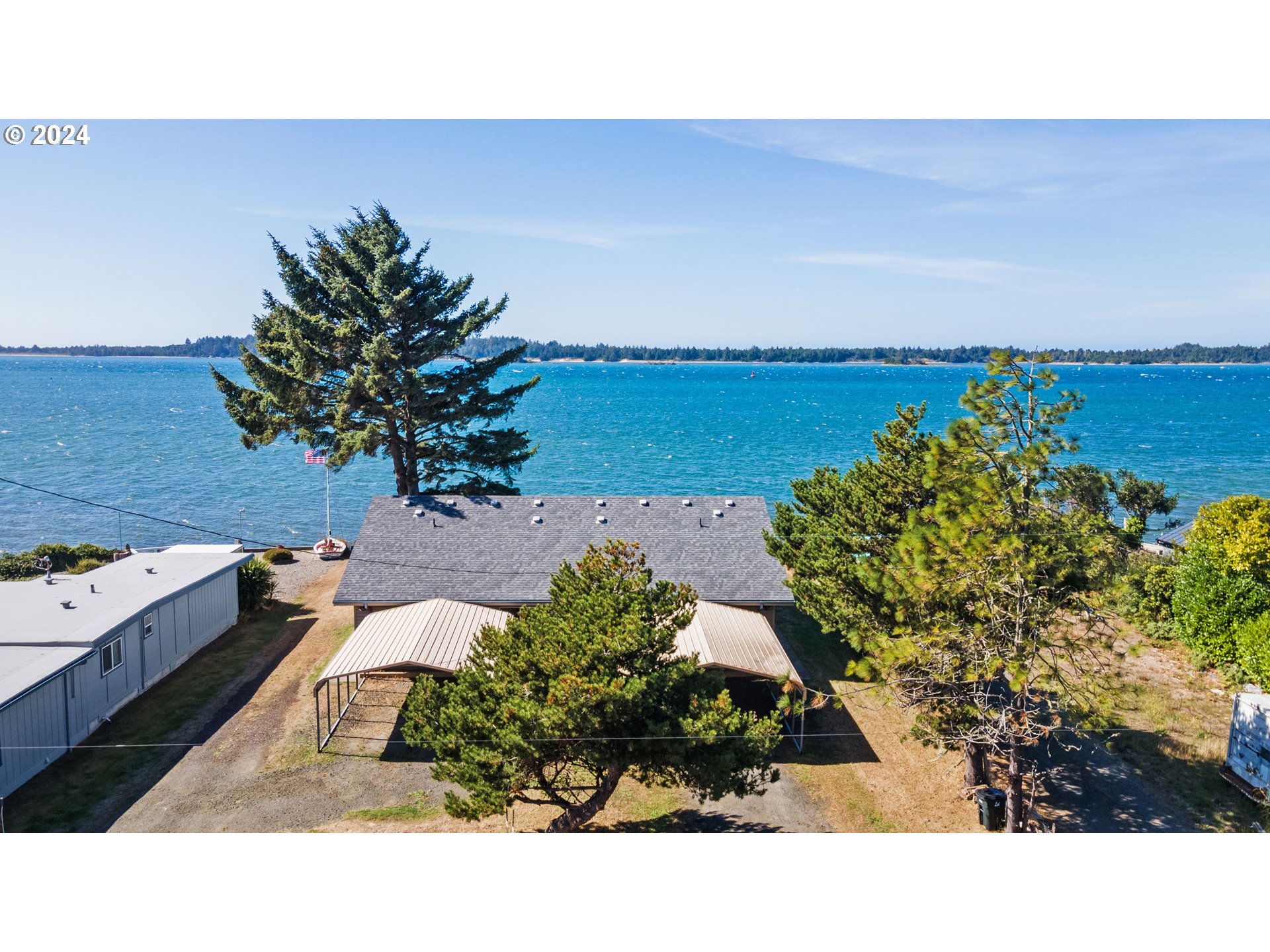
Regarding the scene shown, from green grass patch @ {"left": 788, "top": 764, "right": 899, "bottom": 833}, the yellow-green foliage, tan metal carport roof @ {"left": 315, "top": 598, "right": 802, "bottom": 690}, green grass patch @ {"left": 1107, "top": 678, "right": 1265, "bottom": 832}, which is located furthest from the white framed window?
the yellow-green foliage

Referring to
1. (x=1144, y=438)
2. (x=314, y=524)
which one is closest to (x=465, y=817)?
(x=314, y=524)

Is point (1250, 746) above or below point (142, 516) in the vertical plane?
above

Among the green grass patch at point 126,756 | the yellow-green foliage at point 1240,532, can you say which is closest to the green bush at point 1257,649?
the yellow-green foliage at point 1240,532

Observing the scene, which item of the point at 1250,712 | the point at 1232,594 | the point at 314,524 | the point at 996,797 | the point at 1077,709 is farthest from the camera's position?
the point at 314,524

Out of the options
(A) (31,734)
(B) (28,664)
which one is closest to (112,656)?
(B) (28,664)

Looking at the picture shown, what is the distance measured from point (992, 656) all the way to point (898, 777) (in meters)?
4.61

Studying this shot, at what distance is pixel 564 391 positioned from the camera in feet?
543

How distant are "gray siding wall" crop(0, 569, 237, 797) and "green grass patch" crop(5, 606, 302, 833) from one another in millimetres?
255

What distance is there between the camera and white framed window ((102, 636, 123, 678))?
52.4 feet

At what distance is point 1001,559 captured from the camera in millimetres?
11180

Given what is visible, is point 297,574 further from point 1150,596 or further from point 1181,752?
point 1150,596

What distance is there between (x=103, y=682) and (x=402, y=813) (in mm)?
7766

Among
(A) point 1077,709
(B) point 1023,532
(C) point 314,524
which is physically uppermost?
(B) point 1023,532

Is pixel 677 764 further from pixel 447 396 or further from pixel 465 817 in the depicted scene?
pixel 447 396
